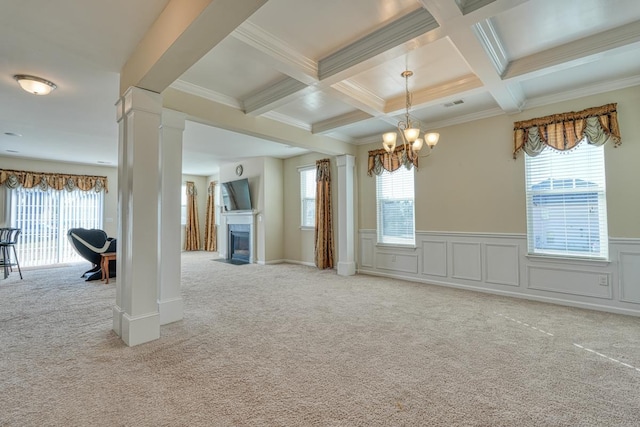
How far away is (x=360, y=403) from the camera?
1.81 m

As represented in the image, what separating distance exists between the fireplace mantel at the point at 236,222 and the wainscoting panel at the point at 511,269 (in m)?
3.10

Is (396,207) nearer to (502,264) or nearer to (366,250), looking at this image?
(366,250)

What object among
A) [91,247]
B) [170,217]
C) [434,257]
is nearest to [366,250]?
[434,257]

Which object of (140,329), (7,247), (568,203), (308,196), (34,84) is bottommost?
(140,329)

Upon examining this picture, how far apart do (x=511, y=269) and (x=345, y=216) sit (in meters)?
2.81

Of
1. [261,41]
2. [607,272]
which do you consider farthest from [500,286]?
[261,41]

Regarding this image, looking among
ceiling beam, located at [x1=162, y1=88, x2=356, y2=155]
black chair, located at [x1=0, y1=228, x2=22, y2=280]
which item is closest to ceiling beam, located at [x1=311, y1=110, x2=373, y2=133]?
ceiling beam, located at [x1=162, y1=88, x2=356, y2=155]

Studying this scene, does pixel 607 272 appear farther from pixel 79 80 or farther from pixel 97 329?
pixel 79 80

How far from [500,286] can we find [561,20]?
3302 mm

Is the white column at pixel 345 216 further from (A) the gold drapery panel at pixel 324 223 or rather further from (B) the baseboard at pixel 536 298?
(B) the baseboard at pixel 536 298

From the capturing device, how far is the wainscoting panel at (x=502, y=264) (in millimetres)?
4215

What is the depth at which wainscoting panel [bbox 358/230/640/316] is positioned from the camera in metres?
3.48

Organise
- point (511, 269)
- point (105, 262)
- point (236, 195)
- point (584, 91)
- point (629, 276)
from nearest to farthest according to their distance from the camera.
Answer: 1. point (629, 276)
2. point (584, 91)
3. point (511, 269)
4. point (105, 262)
5. point (236, 195)

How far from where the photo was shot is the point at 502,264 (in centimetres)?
432
